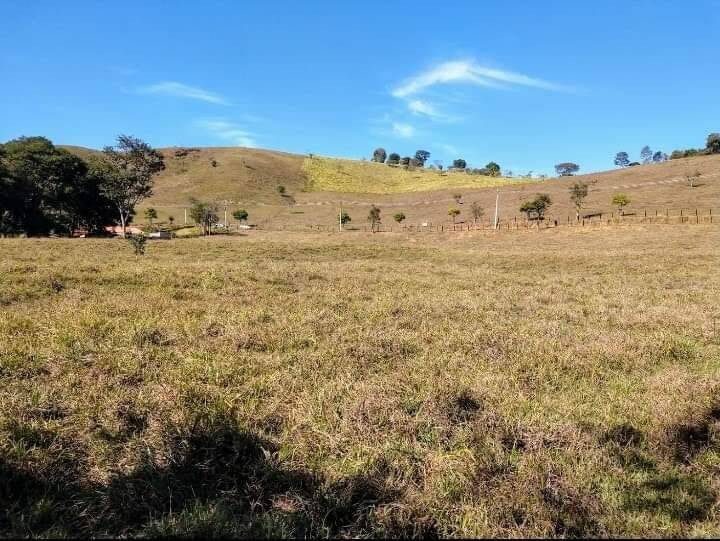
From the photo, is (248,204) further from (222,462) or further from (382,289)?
(222,462)

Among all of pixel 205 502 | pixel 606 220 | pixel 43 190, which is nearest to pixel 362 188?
pixel 606 220

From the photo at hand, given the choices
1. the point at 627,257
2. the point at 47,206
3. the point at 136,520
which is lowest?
the point at 136,520

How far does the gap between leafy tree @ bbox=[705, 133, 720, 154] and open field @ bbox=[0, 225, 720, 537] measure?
144 metres

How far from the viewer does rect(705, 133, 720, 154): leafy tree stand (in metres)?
122

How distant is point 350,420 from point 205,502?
181 centimetres

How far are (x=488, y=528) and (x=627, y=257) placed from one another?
32086 mm

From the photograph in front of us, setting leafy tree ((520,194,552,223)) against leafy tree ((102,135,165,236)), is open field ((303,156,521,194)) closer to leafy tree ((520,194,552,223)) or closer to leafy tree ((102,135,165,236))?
leafy tree ((520,194,552,223))

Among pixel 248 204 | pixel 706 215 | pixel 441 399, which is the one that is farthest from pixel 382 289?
pixel 248 204

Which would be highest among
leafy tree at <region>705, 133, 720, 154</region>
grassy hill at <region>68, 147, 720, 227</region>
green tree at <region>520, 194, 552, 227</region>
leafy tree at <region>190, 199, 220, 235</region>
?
leafy tree at <region>705, 133, 720, 154</region>

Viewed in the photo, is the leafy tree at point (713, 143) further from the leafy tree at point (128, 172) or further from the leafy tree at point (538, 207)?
the leafy tree at point (128, 172)

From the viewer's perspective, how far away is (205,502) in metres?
3.74

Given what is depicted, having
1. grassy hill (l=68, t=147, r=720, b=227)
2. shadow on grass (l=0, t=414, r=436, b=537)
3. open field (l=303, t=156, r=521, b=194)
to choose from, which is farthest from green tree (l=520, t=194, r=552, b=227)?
shadow on grass (l=0, t=414, r=436, b=537)

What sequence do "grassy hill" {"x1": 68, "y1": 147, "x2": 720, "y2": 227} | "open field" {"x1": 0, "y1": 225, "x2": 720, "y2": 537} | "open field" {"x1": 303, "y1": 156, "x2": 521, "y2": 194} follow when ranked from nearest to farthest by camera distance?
Answer: "open field" {"x1": 0, "y1": 225, "x2": 720, "y2": 537}
"grassy hill" {"x1": 68, "y1": 147, "x2": 720, "y2": 227}
"open field" {"x1": 303, "y1": 156, "x2": 521, "y2": 194}

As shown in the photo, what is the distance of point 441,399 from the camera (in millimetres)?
5812
